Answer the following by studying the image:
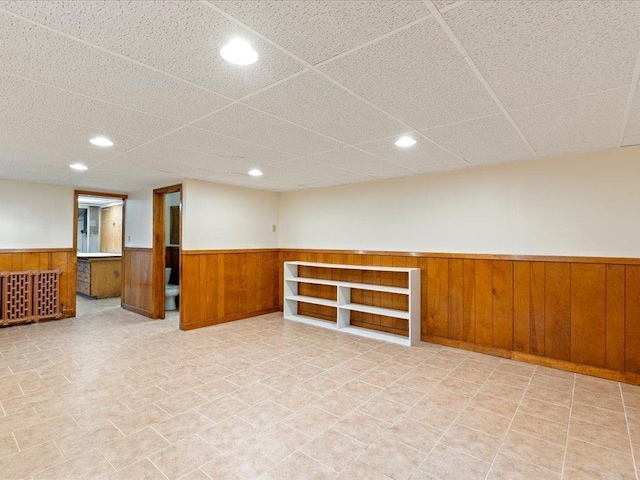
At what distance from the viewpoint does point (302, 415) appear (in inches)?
100

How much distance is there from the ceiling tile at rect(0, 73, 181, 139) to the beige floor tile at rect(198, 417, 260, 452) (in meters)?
2.18

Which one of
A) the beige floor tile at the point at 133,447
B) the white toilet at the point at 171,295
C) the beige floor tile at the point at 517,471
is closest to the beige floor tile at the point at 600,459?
the beige floor tile at the point at 517,471

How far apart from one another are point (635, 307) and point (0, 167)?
6.99 metres

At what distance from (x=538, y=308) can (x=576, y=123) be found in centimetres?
198

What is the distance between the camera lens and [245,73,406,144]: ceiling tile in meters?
1.94

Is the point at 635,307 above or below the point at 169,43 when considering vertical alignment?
below

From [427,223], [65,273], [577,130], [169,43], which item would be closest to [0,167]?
[65,273]

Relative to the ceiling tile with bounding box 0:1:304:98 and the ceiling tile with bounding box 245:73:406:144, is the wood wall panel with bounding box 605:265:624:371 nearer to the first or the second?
the ceiling tile with bounding box 245:73:406:144

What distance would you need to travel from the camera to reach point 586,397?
9.40 feet

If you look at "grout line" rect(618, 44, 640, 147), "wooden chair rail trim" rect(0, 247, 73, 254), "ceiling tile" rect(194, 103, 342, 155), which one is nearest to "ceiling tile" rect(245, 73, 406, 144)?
"ceiling tile" rect(194, 103, 342, 155)

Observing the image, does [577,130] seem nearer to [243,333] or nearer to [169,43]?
[169,43]

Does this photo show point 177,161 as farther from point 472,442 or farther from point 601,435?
point 601,435

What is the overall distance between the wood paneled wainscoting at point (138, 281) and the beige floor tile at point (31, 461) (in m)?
3.63

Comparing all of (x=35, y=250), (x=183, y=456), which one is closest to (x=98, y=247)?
(x=35, y=250)
